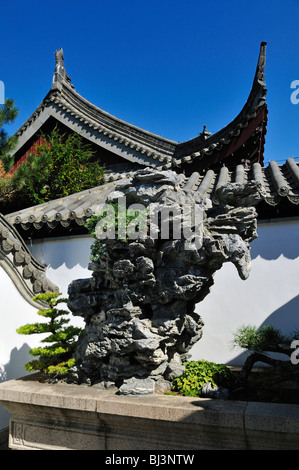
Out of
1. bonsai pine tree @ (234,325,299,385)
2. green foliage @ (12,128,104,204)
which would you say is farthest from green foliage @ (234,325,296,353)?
green foliage @ (12,128,104,204)

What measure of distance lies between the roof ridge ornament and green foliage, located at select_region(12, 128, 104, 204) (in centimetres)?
495

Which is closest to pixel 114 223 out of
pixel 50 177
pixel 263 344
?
pixel 263 344

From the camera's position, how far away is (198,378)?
350 cm

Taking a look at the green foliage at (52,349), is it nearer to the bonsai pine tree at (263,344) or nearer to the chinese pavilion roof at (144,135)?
the bonsai pine tree at (263,344)

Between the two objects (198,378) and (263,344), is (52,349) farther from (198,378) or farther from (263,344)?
(263,344)

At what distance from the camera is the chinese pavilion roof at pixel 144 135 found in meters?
8.31

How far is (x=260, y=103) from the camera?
7.80 meters

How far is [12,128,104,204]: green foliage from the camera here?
26.2ft

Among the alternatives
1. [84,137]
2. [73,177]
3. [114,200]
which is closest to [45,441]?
[114,200]

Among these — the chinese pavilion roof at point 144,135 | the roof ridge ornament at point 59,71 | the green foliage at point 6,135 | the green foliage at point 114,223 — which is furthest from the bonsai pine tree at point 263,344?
the roof ridge ornament at point 59,71

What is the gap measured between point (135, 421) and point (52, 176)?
6.46 m

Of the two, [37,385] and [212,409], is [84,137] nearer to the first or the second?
[37,385]

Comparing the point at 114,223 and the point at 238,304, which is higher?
the point at 114,223

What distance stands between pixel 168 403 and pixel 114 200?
1926 mm
